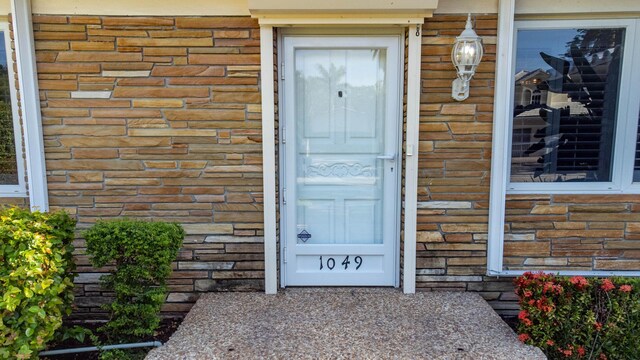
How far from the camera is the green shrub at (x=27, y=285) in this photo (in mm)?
1832

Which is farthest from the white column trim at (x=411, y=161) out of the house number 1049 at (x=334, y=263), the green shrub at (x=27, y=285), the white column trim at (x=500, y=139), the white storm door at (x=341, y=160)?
the green shrub at (x=27, y=285)

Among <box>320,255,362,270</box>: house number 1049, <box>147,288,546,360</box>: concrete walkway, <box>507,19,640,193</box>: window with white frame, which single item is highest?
<box>507,19,640,193</box>: window with white frame

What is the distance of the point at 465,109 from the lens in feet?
9.04

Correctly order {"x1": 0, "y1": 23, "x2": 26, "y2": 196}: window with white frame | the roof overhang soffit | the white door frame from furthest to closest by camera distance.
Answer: {"x1": 0, "y1": 23, "x2": 26, "y2": 196}: window with white frame → the white door frame → the roof overhang soffit

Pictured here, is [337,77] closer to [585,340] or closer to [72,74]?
[72,74]

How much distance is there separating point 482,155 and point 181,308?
2.55 m

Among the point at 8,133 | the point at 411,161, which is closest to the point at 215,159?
the point at 411,161

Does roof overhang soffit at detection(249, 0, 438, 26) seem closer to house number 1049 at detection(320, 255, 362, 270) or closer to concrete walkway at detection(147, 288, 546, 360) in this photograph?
house number 1049 at detection(320, 255, 362, 270)

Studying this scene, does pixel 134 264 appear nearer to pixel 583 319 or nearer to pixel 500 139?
pixel 500 139

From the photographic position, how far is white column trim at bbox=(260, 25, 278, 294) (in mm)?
2674

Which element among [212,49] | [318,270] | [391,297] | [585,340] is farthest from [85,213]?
[585,340]

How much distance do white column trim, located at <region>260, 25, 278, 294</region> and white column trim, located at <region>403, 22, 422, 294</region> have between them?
3.20ft

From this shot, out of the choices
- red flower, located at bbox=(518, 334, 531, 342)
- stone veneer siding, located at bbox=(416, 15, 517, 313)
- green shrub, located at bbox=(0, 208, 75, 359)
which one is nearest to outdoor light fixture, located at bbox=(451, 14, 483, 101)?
stone veneer siding, located at bbox=(416, 15, 517, 313)

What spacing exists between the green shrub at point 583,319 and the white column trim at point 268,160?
1.69m
